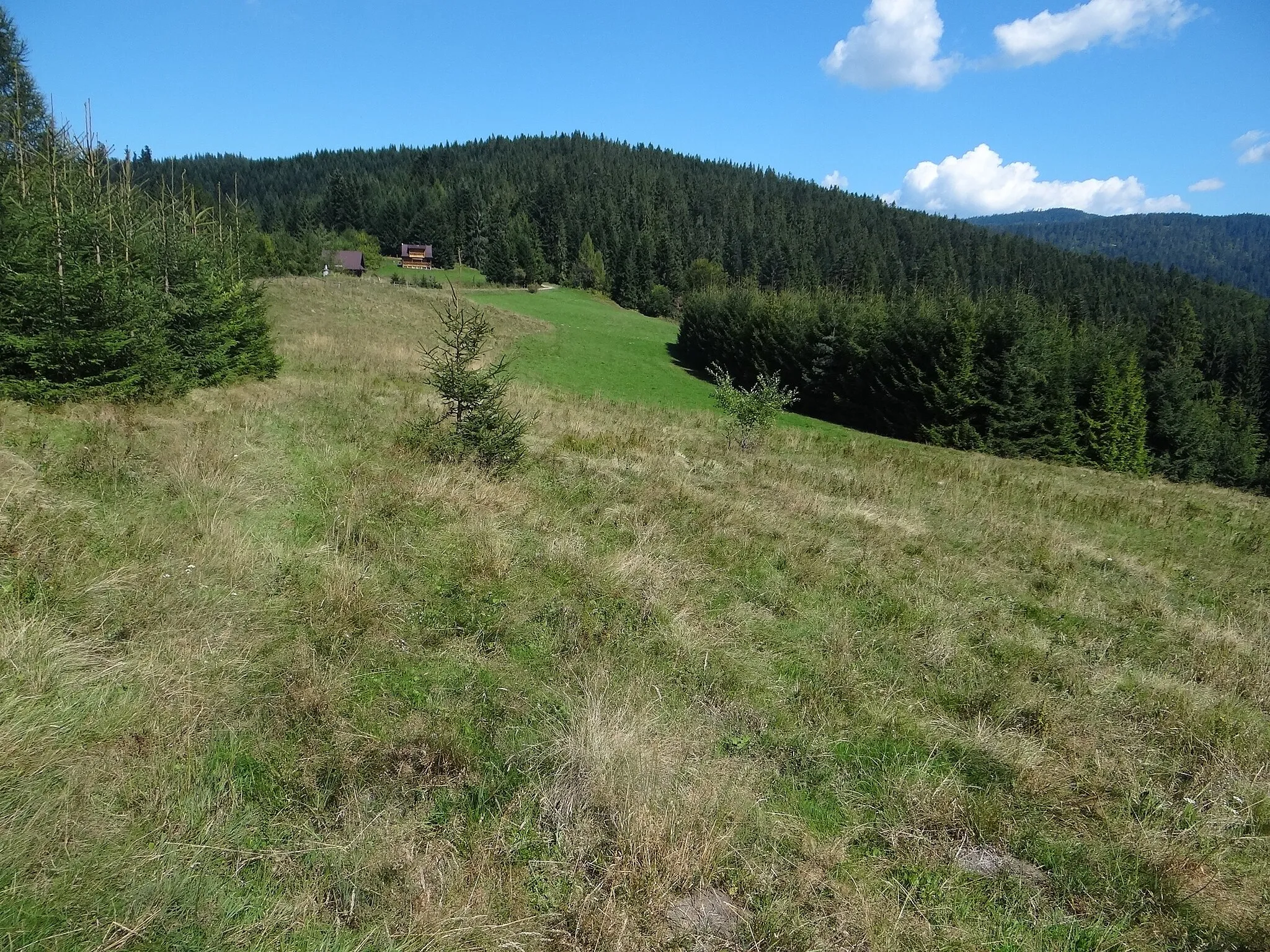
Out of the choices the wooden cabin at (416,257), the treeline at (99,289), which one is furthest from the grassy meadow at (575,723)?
the wooden cabin at (416,257)

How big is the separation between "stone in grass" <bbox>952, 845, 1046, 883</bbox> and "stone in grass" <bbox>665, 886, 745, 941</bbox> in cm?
118

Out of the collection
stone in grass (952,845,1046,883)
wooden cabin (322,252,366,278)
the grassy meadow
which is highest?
wooden cabin (322,252,366,278)

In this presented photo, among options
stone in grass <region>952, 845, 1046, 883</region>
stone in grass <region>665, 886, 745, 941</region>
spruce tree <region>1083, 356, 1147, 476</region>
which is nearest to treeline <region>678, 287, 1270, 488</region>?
spruce tree <region>1083, 356, 1147, 476</region>

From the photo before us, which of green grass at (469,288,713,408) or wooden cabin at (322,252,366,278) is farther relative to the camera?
wooden cabin at (322,252,366,278)

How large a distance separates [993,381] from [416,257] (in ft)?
269

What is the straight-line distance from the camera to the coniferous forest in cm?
2994

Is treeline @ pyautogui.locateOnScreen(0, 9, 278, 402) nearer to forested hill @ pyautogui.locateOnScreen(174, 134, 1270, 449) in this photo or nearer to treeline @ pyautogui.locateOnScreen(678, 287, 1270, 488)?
treeline @ pyautogui.locateOnScreen(678, 287, 1270, 488)

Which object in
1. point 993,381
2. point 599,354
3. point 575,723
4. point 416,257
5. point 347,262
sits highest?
point 416,257

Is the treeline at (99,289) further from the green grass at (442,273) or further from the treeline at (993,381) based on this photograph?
the green grass at (442,273)

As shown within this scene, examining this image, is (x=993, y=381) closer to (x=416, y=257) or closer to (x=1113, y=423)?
(x=1113, y=423)


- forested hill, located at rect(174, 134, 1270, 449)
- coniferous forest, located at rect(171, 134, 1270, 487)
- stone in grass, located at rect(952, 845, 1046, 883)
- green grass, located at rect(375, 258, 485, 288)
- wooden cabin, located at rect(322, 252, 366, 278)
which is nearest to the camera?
stone in grass, located at rect(952, 845, 1046, 883)

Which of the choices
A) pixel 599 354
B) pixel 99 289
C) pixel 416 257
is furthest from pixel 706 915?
pixel 416 257

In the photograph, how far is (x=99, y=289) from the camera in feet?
32.5

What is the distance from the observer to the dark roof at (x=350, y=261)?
66438 millimetres
